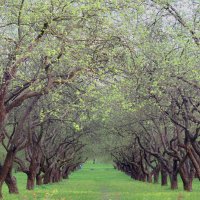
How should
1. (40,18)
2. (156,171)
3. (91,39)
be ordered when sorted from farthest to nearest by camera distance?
(156,171), (91,39), (40,18)

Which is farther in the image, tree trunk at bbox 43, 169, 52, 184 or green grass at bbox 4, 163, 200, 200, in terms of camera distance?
tree trunk at bbox 43, 169, 52, 184

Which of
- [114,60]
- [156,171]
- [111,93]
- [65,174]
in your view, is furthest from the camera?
[65,174]

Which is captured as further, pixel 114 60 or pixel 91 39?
pixel 114 60

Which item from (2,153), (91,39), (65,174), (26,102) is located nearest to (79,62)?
(91,39)

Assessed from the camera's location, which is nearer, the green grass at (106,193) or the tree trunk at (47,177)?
the green grass at (106,193)

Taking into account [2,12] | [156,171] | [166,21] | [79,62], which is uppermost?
[166,21]

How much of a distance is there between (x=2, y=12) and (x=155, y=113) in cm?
A: 1827

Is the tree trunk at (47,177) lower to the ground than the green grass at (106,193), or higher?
higher

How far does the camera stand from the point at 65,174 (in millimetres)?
80750

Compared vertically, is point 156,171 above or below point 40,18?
below

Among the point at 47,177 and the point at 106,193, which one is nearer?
the point at 106,193

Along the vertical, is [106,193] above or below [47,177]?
below

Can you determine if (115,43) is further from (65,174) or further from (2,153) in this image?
(65,174)

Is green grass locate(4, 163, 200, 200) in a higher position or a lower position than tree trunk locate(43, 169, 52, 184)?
lower
